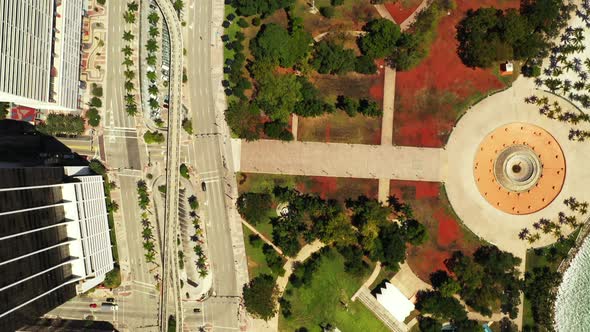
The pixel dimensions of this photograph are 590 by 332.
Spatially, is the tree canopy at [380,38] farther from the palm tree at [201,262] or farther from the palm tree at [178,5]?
the palm tree at [201,262]

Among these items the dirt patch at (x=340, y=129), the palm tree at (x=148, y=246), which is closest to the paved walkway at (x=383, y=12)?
the dirt patch at (x=340, y=129)

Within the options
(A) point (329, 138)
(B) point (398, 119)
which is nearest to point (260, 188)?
(A) point (329, 138)

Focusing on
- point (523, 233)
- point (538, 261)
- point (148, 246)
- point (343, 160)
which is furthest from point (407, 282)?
point (148, 246)

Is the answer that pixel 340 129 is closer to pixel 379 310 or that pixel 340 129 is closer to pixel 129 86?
pixel 379 310

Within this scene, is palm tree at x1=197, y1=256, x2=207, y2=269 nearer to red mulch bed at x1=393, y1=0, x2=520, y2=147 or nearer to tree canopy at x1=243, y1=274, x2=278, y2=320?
tree canopy at x1=243, y1=274, x2=278, y2=320

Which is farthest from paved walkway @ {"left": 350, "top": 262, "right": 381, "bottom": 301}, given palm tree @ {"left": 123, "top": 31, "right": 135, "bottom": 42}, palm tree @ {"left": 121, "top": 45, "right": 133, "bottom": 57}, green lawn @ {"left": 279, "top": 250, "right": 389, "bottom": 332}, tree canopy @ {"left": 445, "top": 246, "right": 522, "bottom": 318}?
palm tree @ {"left": 123, "top": 31, "right": 135, "bottom": 42}

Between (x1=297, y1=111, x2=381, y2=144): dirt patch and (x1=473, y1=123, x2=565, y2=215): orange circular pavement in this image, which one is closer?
(x1=473, y1=123, x2=565, y2=215): orange circular pavement
